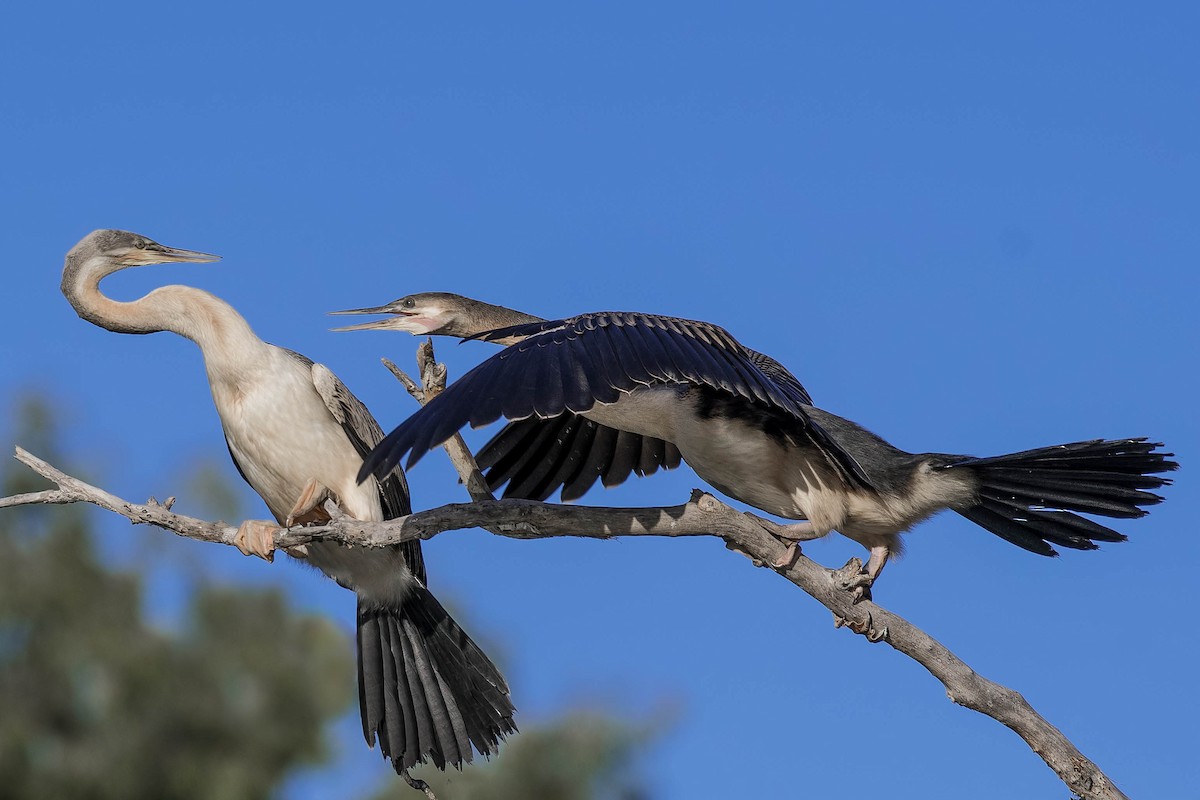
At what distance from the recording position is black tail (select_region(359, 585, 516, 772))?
6359mm

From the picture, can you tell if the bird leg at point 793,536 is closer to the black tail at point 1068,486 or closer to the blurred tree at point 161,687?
the black tail at point 1068,486

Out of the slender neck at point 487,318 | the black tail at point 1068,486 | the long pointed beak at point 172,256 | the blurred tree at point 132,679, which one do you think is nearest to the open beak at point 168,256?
the long pointed beak at point 172,256

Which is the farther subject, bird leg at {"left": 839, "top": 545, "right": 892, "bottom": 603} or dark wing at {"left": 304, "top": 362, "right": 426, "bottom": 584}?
dark wing at {"left": 304, "top": 362, "right": 426, "bottom": 584}

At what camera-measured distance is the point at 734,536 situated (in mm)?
4930

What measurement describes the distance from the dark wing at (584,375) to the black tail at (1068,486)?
713mm

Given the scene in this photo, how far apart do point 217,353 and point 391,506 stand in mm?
1078

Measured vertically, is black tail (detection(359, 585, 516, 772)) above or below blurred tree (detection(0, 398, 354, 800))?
below

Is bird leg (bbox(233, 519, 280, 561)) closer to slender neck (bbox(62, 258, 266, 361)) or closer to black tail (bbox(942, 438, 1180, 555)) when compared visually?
slender neck (bbox(62, 258, 266, 361))

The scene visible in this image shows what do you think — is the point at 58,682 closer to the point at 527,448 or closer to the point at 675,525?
the point at 527,448

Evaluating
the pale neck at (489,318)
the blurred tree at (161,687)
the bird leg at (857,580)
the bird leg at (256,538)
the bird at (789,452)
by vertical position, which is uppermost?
the blurred tree at (161,687)

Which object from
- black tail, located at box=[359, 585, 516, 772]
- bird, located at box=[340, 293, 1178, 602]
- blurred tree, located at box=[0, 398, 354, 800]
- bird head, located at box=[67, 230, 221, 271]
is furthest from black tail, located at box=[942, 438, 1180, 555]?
blurred tree, located at box=[0, 398, 354, 800]

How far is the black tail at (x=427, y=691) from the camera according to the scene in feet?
20.9

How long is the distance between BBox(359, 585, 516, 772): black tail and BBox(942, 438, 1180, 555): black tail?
2.49 meters

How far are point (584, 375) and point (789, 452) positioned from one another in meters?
1.03
